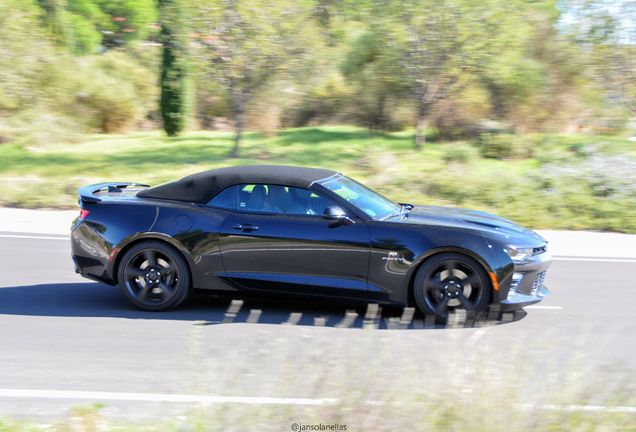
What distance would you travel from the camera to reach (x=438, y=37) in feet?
60.0

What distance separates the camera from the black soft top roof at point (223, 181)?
6094mm

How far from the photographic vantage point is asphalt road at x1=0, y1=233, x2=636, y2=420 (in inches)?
158

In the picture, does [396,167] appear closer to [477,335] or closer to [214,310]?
[214,310]

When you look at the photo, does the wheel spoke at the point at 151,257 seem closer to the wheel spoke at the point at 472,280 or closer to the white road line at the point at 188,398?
the white road line at the point at 188,398

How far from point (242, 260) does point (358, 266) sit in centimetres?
107

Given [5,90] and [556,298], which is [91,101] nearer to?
[5,90]

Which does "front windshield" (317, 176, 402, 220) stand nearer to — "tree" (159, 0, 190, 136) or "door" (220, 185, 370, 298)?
"door" (220, 185, 370, 298)

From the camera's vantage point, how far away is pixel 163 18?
17891 millimetres

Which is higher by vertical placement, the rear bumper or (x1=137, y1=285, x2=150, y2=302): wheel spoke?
the rear bumper

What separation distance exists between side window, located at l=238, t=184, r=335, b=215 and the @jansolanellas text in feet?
9.51

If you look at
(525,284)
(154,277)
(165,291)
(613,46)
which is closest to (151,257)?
(154,277)

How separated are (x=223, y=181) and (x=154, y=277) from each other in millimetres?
1126

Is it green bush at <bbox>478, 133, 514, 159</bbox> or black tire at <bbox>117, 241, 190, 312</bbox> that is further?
green bush at <bbox>478, 133, 514, 159</bbox>

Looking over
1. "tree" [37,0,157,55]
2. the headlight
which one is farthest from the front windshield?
"tree" [37,0,157,55]
